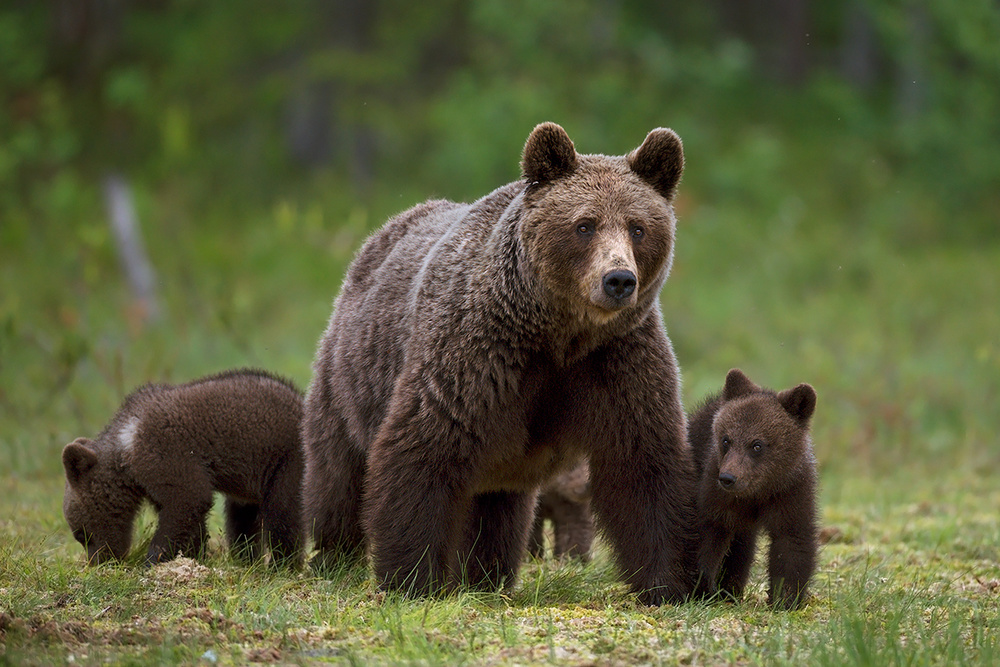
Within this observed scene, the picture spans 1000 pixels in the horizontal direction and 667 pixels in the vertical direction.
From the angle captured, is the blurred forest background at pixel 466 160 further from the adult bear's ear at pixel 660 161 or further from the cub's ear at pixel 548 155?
the cub's ear at pixel 548 155

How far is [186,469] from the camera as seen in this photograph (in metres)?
6.69

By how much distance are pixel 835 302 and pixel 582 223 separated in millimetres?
11733

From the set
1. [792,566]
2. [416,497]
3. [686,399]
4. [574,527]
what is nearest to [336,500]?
[416,497]

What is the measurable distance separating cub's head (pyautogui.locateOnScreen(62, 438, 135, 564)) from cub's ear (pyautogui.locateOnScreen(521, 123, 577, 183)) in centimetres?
317

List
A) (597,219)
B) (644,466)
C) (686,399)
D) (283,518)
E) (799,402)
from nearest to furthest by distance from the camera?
(597,219) < (644,466) < (799,402) < (283,518) < (686,399)

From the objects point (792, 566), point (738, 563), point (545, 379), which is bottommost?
point (738, 563)

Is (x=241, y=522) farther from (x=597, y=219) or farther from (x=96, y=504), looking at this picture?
(x=597, y=219)

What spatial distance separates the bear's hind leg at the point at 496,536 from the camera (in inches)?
258

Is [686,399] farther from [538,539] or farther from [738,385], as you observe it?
[738,385]

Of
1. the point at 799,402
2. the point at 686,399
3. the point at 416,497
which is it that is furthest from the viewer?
the point at 686,399

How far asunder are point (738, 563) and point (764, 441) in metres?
0.73

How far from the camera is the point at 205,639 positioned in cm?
457

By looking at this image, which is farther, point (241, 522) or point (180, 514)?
point (241, 522)

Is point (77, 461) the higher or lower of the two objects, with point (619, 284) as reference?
lower
